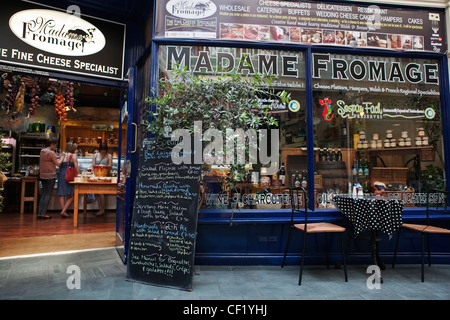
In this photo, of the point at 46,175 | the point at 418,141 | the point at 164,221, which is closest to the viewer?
the point at 164,221

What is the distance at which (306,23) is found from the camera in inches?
173

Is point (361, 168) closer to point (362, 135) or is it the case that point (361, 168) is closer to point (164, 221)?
point (362, 135)

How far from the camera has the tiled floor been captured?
2945 millimetres

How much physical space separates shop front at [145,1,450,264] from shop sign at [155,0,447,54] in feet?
0.05

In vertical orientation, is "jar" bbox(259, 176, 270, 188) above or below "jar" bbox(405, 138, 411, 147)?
below

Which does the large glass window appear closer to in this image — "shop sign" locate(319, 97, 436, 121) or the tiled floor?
"shop sign" locate(319, 97, 436, 121)

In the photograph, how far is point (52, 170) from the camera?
683 centimetres

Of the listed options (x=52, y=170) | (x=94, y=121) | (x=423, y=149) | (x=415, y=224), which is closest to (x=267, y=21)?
(x=423, y=149)

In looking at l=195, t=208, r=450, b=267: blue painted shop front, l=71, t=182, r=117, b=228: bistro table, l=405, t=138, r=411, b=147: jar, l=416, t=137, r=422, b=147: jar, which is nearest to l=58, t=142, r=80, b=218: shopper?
l=71, t=182, r=117, b=228: bistro table

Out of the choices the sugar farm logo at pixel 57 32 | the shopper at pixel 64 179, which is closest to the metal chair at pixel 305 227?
the sugar farm logo at pixel 57 32

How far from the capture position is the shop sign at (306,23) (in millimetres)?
4180

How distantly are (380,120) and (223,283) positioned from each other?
11.6 feet

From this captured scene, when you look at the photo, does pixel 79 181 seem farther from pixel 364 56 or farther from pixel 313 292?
pixel 364 56

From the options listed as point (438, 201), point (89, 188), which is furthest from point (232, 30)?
point (89, 188)
